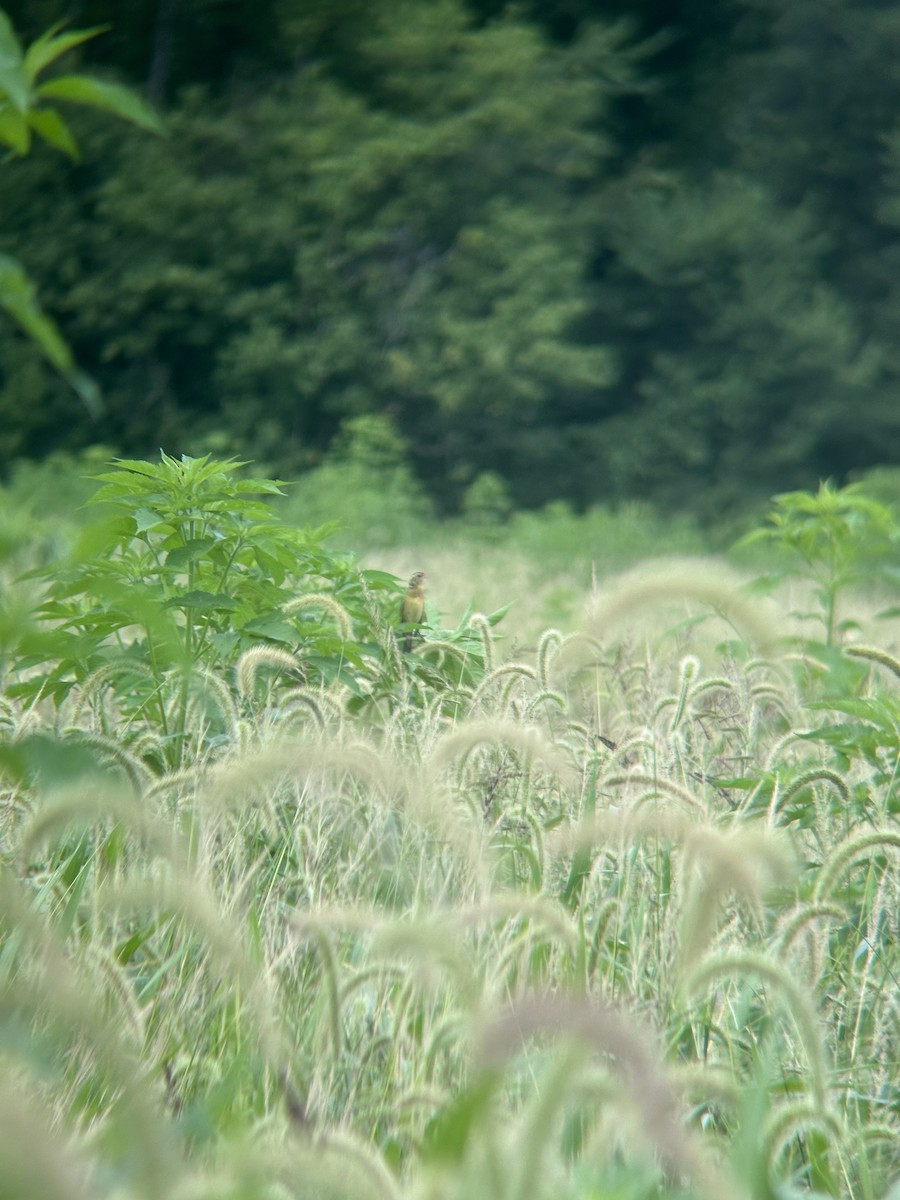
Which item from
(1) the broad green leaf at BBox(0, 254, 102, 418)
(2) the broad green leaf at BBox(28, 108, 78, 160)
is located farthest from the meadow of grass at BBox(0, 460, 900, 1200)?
(2) the broad green leaf at BBox(28, 108, 78, 160)

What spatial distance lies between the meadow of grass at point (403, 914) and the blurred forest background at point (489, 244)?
493 inches

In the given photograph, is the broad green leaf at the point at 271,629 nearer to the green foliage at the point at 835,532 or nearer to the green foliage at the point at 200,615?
the green foliage at the point at 200,615

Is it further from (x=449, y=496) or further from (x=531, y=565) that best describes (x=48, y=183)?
(x=531, y=565)

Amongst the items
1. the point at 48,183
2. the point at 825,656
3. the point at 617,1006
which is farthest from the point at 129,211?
the point at 617,1006

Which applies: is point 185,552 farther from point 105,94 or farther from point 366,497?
point 366,497

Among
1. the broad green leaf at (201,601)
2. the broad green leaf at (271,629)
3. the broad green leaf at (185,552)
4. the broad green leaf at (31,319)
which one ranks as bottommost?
the broad green leaf at (271,629)

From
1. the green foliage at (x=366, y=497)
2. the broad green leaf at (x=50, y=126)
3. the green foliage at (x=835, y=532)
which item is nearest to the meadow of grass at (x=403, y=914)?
the broad green leaf at (x=50, y=126)

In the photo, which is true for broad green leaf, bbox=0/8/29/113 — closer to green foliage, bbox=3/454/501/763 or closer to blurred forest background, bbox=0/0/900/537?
green foliage, bbox=3/454/501/763

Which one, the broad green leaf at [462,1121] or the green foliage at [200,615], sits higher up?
the green foliage at [200,615]

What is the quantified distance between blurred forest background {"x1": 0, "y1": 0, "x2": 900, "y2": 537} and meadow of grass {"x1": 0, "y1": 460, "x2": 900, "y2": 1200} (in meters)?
12.5

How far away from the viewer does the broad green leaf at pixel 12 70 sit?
1092 millimetres

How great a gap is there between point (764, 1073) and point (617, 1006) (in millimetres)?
493

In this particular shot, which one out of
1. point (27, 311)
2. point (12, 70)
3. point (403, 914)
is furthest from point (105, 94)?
point (403, 914)

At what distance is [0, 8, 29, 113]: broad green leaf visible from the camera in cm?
109
